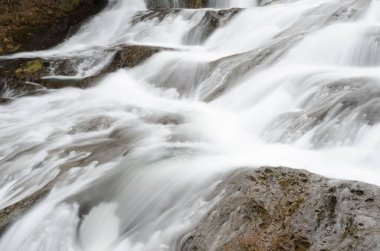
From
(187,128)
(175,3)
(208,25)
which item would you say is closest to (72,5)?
(175,3)

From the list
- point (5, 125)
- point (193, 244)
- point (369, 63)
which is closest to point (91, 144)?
point (5, 125)

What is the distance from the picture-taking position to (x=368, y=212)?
3420 millimetres

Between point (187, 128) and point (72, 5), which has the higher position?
point (72, 5)

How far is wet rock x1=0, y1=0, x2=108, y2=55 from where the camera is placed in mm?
13562

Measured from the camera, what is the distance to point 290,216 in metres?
3.63

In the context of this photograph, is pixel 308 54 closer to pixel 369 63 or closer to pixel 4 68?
pixel 369 63

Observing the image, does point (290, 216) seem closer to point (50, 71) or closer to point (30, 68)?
point (50, 71)

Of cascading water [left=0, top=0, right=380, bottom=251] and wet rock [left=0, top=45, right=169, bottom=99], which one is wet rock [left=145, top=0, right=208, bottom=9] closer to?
cascading water [left=0, top=0, right=380, bottom=251]

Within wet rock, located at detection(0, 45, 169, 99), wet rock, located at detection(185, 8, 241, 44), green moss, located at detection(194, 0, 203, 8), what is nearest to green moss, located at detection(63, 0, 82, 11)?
wet rock, located at detection(0, 45, 169, 99)

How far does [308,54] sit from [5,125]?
6.14m

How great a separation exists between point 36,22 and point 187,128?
925 cm

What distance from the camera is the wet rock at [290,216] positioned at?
332 cm

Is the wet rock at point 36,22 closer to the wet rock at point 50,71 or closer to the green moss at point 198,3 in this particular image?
the wet rock at point 50,71

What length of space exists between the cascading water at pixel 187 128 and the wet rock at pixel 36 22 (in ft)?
10.4
